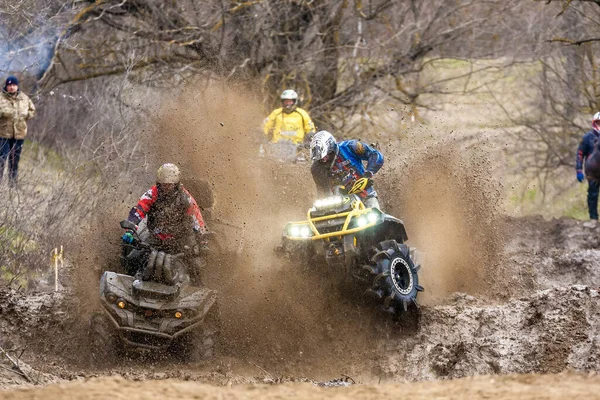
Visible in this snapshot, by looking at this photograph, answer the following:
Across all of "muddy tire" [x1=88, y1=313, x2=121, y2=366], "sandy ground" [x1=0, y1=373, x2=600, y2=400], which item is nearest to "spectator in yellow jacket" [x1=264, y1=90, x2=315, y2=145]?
"muddy tire" [x1=88, y1=313, x2=121, y2=366]

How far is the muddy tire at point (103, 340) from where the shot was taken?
10.5 meters

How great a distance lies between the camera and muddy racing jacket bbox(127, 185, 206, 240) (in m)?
11.2

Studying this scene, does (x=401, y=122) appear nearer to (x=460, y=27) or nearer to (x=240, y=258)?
(x=460, y=27)

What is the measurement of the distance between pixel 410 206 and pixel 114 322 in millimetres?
6181

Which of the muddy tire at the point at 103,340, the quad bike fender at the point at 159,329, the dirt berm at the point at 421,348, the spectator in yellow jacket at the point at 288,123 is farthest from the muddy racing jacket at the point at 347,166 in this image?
the spectator in yellow jacket at the point at 288,123

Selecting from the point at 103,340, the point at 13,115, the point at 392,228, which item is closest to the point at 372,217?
the point at 392,228

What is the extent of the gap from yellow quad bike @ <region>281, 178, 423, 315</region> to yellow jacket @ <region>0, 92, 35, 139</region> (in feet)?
19.7

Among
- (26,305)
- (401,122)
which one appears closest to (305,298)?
(26,305)

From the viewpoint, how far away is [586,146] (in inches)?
734

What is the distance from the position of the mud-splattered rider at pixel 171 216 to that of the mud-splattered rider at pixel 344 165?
1750 millimetres

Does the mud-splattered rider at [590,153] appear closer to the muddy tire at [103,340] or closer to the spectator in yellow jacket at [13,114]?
the spectator in yellow jacket at [13,114]

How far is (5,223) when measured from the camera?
12.5m

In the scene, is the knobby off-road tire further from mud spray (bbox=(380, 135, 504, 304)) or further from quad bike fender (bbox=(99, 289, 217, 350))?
mud spray (bbox=(380, 135, 504, 304))

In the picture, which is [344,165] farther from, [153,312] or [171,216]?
[153,312]
